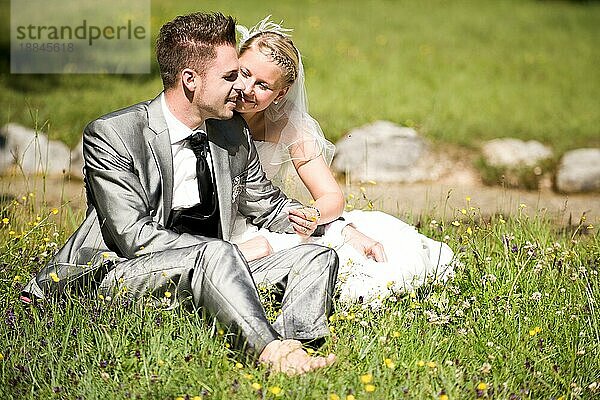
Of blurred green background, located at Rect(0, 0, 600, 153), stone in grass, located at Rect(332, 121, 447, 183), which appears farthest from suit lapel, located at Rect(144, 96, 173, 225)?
stone in grass, located at Rect(332, 121, 447, 183)

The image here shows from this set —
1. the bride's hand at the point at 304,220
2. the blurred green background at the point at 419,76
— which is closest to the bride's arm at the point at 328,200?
the bride's hand at the point at 304,220

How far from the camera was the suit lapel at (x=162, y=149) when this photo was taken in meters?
4.00

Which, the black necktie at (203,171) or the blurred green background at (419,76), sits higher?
the black necktie at (203,171)

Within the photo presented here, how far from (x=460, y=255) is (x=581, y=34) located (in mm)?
10606

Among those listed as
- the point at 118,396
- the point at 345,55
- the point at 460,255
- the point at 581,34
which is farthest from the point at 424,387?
the point at 581,34

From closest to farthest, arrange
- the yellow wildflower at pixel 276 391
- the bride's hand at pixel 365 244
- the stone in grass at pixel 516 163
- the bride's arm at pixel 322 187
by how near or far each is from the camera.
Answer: the yellow wildflower at pixel 276 391 → the bride's hand at pixel 365 244 → the bride's arm at pixel 322 187 → the stone in grass at pixel 516 163

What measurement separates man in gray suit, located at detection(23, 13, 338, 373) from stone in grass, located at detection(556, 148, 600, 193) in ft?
15.2

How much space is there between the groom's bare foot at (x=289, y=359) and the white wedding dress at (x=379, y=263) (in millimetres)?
665

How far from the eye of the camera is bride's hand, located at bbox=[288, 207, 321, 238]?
432 centimetres

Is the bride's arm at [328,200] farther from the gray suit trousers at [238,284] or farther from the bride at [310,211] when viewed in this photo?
the gray suit trousers at [238,284]

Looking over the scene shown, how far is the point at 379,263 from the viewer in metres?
4.33

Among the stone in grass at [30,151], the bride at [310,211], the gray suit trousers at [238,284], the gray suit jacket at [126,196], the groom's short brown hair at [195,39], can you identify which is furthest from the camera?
the stone in grass at [30,151]

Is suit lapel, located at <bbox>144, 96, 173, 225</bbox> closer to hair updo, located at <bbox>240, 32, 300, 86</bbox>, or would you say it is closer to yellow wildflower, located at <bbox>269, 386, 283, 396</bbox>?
hair updo, located at <bbox>240, 32, 300, 86</bbox>

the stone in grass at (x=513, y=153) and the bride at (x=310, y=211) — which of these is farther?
the stone in grass at (x=513, y=153)
